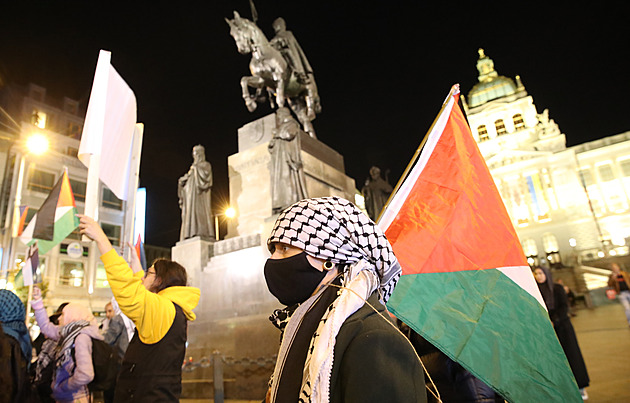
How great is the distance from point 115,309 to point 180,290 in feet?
11.3

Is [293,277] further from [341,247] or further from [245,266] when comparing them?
[245,266]

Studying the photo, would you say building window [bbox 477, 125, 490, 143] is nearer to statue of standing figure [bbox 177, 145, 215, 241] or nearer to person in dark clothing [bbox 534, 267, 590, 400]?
statue of standing figure [bbox 177, 145, 215, 241]

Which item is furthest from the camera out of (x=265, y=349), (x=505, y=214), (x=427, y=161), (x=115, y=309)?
(x=265, y=349)

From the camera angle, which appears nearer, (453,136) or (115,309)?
(453,136)

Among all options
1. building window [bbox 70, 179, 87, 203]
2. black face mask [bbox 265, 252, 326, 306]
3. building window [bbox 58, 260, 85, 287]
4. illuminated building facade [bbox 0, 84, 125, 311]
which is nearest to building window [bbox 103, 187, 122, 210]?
illuminated building facade [bbox 0, 84, 125, 311]

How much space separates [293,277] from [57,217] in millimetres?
6052

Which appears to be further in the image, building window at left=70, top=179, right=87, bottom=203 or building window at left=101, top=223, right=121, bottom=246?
building window at left=101, top=223, right=121, bottom=246

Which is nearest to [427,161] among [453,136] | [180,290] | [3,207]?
[453,136]

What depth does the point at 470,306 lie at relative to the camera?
2.14 meters

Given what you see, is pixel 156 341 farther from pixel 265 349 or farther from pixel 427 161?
pixel 265 349

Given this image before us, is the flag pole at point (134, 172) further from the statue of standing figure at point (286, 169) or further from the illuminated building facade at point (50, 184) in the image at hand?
the illuminated building facade at point (50, 184)

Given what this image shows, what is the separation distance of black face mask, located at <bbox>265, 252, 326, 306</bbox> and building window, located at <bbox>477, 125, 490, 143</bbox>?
201 ft

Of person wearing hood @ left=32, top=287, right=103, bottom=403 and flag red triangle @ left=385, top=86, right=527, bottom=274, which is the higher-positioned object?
flag red triangle @ left=385, top=86, right=527, bottom=274

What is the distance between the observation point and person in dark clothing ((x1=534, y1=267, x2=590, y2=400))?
178 inches
